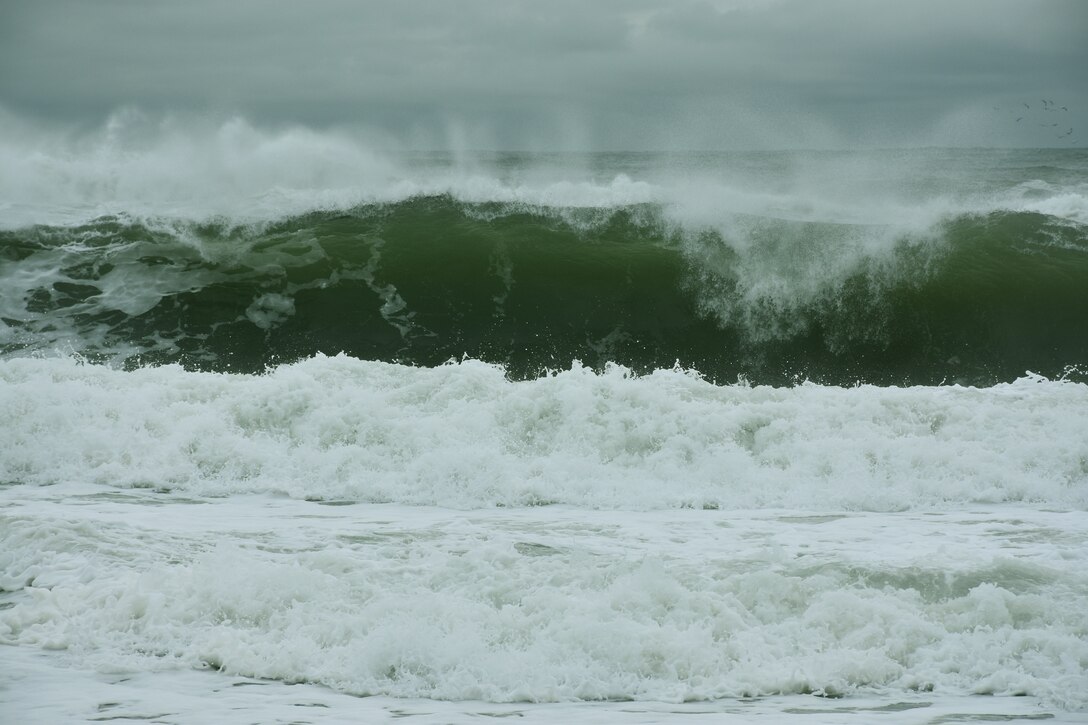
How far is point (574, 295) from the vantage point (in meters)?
15.5

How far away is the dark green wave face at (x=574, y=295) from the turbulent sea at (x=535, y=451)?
8cm

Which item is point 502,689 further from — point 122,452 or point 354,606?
point 122,452

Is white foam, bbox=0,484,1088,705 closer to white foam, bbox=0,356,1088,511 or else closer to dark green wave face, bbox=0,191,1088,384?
white foam, bbox=0,356,1088,511

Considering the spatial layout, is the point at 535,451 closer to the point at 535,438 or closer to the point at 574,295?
the point at 535,438

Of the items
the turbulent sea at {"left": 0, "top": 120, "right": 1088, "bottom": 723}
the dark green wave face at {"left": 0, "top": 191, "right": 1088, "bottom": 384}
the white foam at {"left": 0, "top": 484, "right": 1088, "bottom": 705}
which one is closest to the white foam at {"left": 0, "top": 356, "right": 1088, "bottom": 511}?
the turbulent sea at {"left": 0, "top": 120, "right": 1088, "bottom": 723}

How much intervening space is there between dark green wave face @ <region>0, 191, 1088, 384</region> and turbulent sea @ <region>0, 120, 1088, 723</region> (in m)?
0.08

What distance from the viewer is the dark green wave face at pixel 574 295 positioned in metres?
13.8

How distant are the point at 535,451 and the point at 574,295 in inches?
252

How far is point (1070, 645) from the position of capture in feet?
17.2

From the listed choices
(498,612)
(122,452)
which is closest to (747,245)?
(122,452)

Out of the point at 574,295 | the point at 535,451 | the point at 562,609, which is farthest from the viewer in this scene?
the point at 574,295

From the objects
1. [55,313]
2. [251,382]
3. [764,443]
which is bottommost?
[764,443]

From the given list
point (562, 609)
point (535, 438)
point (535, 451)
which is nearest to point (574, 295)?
point (535, 438)

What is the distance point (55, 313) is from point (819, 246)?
1206cm
